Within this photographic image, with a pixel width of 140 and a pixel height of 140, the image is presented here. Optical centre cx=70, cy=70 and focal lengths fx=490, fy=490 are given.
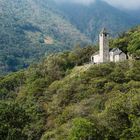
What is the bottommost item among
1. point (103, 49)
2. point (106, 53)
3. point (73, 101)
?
point (73, 101)

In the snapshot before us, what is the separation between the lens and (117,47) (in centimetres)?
11550

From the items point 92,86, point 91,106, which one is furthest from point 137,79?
point 91,106

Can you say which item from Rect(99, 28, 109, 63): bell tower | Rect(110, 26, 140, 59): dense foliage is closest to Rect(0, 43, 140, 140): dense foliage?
Rect(99, 28, 109, 63): bell tower

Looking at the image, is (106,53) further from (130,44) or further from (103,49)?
(130,44)

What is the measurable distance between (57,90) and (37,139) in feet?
48.8

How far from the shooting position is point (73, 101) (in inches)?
3605

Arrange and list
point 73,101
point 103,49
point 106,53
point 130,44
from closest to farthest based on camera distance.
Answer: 1. point 73,101
2. point 103,49
3. point 106,53
4. point 130,44

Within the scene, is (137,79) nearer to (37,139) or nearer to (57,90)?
(57,90)

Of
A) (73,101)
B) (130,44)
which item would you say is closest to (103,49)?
(130,44)

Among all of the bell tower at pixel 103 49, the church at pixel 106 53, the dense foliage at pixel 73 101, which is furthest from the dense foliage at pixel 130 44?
the dense foliage at pixel 73 101

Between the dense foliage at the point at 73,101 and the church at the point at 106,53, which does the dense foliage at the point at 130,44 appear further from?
the dense foliage at the point at 73,101

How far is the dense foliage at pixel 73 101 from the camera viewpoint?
2670 inches

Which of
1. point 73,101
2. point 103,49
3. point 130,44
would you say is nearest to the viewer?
point 73,101

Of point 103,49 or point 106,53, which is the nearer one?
point 103,49
